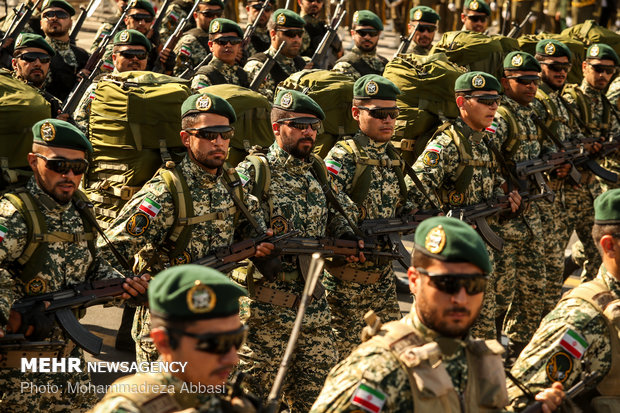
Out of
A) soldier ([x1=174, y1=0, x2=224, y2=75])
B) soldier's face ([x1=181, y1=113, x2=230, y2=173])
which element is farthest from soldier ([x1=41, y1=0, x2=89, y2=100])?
soldier's face ([x1=181, y1=113, x2=230, y2=173])

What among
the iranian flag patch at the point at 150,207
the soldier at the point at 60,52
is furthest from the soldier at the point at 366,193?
the soldier at the point at 60,52

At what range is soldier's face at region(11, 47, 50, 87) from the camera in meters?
10.1

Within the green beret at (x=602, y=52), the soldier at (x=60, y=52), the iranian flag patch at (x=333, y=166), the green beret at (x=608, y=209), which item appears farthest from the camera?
the soldier at (x=60, y=52)

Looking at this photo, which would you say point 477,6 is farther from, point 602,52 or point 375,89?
point 375,89

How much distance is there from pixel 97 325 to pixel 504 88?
16.2 ft

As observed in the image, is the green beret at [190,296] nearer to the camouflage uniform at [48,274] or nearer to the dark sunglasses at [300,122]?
the camouflage uniform at [48,274]

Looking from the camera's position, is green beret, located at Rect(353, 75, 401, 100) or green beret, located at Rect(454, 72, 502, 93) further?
green beret, located at Rect(454, 72, 502, 93)

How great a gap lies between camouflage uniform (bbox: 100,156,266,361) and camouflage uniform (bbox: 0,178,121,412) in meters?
0.23

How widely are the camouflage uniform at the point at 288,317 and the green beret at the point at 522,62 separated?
356 centimetres

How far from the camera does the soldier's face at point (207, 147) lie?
255 inches

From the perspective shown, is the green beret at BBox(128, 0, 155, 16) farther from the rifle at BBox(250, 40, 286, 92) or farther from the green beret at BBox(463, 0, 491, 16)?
the green beret at BBox(463, 0, 491, 16)

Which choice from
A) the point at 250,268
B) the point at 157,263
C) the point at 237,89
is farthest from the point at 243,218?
the point at 237,89

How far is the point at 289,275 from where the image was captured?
23.0 ft

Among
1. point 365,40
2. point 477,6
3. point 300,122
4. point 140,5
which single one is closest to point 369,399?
point 300,122
